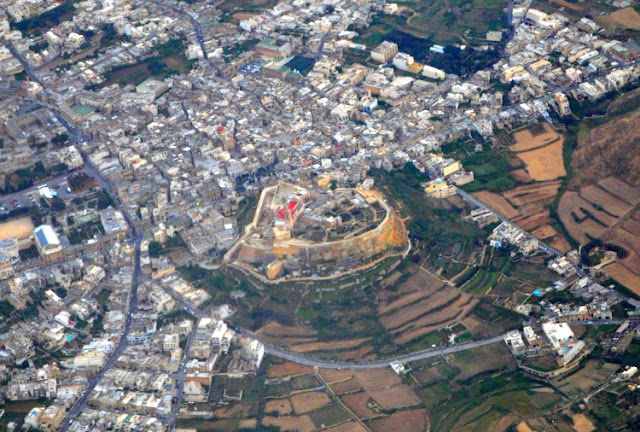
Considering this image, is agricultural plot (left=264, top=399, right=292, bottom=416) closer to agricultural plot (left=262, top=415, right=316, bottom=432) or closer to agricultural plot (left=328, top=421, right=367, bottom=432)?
agricultural plot (left=262, top=415, right=316, bottom=432)

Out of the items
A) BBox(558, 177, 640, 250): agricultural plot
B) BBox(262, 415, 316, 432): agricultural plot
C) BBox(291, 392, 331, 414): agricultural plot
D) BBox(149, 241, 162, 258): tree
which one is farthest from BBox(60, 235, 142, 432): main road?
BBox(558, 177, 640, 250): agricultural plot

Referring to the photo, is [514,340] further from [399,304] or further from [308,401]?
[308,401]

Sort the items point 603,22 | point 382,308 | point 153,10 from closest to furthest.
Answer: point 382,308, point 603,22, point 153,10

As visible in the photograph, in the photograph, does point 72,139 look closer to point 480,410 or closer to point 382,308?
point 382,308

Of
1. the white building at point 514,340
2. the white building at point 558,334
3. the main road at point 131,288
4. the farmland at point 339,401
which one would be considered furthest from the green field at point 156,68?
the white building at point 558,334

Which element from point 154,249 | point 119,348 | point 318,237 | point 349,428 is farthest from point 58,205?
point 349,428

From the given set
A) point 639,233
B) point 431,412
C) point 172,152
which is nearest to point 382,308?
point 431,412

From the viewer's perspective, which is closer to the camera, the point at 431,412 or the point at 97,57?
the point at 431,412
